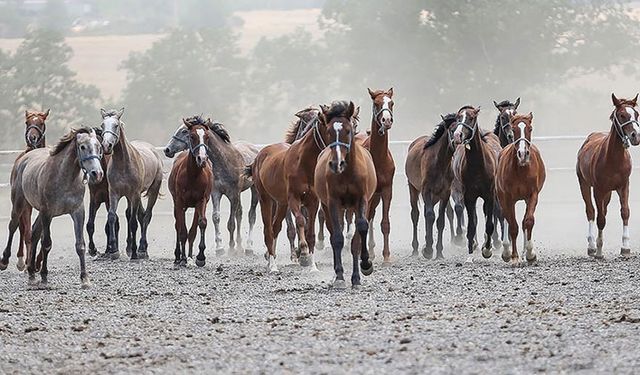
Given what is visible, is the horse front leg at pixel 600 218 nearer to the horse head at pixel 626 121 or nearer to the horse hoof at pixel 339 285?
the horse head at pixel 626 121

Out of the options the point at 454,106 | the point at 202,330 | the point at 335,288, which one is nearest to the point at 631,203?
the point at 454,106

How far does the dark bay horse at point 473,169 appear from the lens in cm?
1645

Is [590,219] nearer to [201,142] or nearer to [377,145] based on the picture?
[377,145]

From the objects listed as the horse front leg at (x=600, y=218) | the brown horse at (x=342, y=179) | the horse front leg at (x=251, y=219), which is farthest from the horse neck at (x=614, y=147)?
the horse front leg at (x=251, y=219)

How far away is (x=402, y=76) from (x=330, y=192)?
30.5 meters

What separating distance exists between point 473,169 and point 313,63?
29.9 meters

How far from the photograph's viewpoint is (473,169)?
1680cm

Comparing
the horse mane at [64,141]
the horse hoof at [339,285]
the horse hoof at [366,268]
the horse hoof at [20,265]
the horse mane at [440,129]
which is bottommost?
the horse hoof at [339,285]

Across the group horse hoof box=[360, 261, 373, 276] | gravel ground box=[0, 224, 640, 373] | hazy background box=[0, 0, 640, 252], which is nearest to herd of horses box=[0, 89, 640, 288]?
horse hoof box=[360, 261, 373, 276]

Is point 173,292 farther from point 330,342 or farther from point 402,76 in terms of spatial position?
point 402,76

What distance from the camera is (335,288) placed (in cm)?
1305

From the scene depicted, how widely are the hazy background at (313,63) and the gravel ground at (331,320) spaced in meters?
26.0

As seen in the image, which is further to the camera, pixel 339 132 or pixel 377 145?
pixel 377 145

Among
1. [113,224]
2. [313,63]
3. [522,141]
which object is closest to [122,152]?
[113,224]
